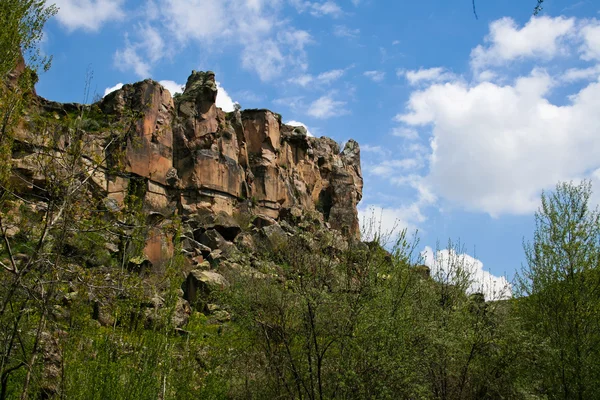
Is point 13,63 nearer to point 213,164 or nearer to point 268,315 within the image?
point 268,315

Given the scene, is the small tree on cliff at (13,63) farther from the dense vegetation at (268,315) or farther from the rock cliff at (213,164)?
the rock cliff at (213,164)

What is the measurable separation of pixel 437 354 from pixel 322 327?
3.39 metres

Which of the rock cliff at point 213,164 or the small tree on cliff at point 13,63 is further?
the rock cliff at point 213,164

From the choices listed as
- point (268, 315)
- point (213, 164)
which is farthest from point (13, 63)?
point (213, 164)

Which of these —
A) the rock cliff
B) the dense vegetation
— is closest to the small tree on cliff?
the dense vegetation

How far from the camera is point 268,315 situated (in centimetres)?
1186

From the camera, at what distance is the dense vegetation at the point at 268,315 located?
25.7 feet

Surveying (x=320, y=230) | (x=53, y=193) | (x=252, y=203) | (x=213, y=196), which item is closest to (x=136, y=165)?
(x=213, y=196)

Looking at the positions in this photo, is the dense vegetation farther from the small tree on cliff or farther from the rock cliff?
the rock cliff

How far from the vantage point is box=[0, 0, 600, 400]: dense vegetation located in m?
7.84

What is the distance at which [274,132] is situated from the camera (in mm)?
63844

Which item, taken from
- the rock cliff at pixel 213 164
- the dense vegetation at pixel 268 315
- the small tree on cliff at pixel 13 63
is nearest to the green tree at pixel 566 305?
the dense vegetation at pixel 268 315

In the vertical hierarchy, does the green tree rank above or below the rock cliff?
below

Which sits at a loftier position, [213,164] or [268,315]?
[213,164]
